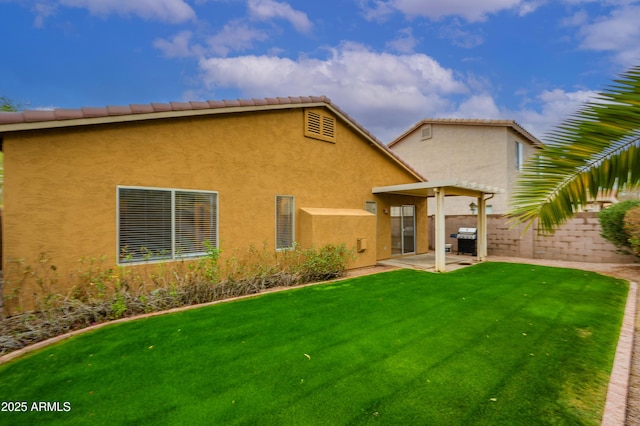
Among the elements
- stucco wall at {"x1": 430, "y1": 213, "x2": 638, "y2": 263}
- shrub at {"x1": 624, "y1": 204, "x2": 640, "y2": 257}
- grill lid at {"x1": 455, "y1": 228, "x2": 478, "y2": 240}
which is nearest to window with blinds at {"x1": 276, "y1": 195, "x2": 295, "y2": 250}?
stucco wall at {"x1": 430, "y1": 213, "x2": 638, "y2": 263}

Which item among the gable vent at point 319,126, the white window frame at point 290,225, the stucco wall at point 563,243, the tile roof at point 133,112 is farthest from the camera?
the stucco wall at point 563,243

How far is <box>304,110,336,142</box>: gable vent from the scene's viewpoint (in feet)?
35.6

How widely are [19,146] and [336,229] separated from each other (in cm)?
820

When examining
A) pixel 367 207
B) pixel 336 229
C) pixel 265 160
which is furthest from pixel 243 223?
pixel 367 207

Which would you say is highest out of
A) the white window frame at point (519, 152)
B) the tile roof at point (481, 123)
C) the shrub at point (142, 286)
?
the tile roof at point (481, 123)

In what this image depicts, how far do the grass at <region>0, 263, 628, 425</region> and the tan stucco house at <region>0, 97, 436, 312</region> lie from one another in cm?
233

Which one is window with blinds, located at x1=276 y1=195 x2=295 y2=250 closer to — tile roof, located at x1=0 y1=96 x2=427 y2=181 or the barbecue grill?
tile roof, located at x1=0 y1=96 x2=427 y2=181

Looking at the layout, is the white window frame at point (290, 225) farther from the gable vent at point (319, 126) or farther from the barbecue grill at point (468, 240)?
the barbecue grill at point (468, 240)

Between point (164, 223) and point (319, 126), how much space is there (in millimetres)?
6451

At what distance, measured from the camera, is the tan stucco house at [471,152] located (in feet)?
61.4

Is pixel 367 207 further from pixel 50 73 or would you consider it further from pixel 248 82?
pixel 50 73

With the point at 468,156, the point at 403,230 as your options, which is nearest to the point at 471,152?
the point at 468,156

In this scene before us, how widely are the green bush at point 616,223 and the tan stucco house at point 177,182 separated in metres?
9.09

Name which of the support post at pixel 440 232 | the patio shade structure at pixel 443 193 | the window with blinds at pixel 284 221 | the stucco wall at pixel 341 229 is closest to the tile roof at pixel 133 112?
the window with blinds at pixel 284 221
